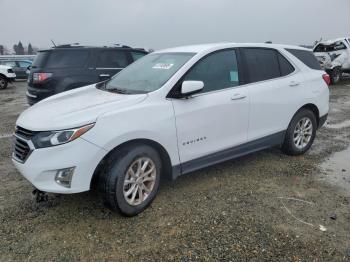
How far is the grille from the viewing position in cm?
330

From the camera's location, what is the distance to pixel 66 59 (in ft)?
25.1

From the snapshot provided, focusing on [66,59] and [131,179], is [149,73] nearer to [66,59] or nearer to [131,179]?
[131,179]

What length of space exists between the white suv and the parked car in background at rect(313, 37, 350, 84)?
35.3 ft

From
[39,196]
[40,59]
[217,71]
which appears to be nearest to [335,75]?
[40,59]

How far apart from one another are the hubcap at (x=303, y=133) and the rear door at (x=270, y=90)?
329 millimetres

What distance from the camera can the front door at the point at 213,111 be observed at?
12.4ft

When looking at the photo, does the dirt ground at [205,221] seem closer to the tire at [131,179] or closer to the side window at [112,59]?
the tire at [131,179]

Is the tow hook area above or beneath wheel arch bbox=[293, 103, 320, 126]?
beneath

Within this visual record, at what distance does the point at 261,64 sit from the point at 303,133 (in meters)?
1.35

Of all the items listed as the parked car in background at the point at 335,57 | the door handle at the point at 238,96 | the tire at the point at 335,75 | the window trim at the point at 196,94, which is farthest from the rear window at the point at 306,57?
the tire at the point at 335,75

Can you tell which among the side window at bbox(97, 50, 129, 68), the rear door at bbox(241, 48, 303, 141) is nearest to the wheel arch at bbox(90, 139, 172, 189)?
the rear door at bbox(241, 48, 303, 141)

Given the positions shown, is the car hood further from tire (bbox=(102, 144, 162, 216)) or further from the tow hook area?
the tow hook area

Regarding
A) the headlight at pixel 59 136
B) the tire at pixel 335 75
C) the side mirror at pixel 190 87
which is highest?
the side mirror at pixel 190 87

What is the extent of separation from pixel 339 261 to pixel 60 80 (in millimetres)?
6271
